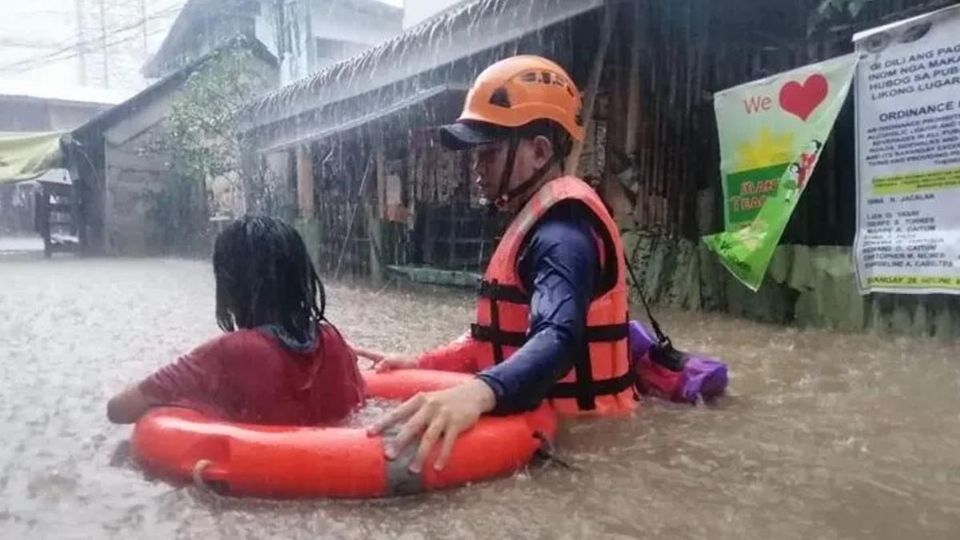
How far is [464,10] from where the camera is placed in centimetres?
830

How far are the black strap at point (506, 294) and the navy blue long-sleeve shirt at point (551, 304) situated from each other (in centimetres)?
10

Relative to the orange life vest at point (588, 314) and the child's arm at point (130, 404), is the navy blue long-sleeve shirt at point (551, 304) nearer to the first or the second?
the orange life vest at point (588, 314)

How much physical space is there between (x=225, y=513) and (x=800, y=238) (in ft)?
17.0

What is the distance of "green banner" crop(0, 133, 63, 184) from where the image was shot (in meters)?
18.7

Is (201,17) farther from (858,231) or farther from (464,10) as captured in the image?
(858,231)

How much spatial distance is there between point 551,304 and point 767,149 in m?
4.24

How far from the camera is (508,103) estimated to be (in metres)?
2.83

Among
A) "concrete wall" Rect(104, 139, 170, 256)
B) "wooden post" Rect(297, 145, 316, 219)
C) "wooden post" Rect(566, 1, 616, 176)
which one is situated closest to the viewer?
"wooden post" Rect(566, 1, 616, 176)

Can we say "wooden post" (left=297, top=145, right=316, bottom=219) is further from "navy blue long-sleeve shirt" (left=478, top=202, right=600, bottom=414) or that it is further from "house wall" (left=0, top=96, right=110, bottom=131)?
"house wall" (left=0, top=96, right=110, bottom=131)

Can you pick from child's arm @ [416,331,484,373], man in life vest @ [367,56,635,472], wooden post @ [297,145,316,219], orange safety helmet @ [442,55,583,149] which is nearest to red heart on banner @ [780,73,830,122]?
man in life vest @ [367,56,635,472]

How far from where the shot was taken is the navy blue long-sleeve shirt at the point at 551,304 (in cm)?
239

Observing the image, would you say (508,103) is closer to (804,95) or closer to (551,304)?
(551,304)

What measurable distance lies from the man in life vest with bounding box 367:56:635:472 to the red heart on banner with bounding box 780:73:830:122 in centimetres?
334

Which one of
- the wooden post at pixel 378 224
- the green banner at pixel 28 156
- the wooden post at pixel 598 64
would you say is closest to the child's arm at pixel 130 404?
the wooden post at pixel 598 64
